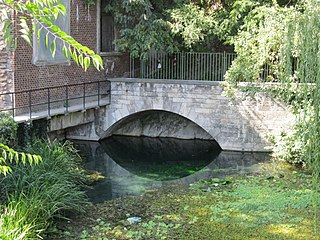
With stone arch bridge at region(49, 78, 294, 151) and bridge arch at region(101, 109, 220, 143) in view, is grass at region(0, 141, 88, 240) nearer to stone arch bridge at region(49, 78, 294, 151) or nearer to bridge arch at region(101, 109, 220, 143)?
stone arch bridge at region(49, 78, 294, 151)

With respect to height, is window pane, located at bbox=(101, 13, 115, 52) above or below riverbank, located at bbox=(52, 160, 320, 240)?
above

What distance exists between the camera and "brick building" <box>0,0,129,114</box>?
1289 cm

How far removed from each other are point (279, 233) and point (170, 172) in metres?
5.00

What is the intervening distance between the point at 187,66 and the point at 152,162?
12.5 feet

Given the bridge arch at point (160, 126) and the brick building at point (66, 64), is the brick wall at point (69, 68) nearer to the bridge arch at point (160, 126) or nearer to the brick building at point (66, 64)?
the brick building at point (66, 64)

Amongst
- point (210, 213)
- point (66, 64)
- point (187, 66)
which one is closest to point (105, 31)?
point (66, 64)

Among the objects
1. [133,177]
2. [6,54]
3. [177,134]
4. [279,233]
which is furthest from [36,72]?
[279,233]

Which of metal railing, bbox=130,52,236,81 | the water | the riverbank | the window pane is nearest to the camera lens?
the riverbank

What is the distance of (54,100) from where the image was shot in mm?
14477

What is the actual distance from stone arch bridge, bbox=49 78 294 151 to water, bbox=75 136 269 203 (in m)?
0.37

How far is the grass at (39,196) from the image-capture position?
7254mm

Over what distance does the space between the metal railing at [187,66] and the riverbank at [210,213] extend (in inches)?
204

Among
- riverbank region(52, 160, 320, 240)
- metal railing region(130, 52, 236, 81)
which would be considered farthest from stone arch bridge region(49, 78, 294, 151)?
riverbank region(52, 160, 320, 240)

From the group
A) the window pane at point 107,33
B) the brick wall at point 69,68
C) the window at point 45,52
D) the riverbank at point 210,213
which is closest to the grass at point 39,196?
the riverbank at point 210,213
